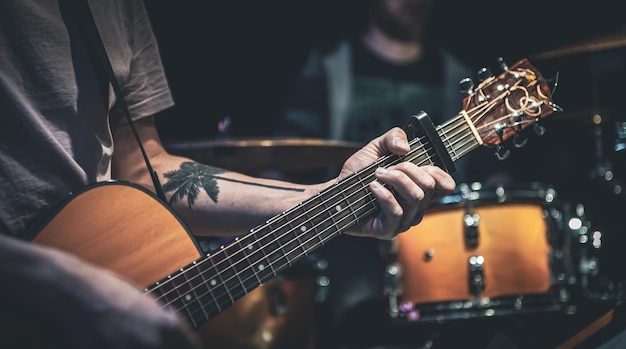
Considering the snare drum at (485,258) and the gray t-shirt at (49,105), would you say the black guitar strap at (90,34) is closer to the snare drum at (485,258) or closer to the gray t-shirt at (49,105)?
the gray t-shirt at (49,105)

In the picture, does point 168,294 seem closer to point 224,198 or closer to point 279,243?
point 279,243

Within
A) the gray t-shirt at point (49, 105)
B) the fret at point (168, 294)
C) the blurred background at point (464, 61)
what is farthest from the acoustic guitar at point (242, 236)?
the blurred background at point (464, 61)

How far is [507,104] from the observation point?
177 centimetres

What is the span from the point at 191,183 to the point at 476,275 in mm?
1501

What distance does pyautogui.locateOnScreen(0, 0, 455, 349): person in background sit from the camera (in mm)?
1032

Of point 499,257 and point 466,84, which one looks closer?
point 466,84

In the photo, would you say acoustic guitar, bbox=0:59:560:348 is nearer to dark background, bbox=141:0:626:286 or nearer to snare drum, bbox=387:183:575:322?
dark background, bbox=141:0:626:286

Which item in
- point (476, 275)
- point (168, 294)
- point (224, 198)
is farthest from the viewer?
point (476, 275)

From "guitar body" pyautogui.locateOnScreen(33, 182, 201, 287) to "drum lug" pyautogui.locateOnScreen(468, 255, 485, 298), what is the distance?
1.61 m

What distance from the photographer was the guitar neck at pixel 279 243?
1.46m

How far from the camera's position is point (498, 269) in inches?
112

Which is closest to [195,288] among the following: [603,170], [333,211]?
[333,211]

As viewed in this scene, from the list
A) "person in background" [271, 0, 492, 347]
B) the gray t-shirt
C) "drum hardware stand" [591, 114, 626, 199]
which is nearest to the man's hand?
the gray t-shirt

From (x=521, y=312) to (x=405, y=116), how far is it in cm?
175
